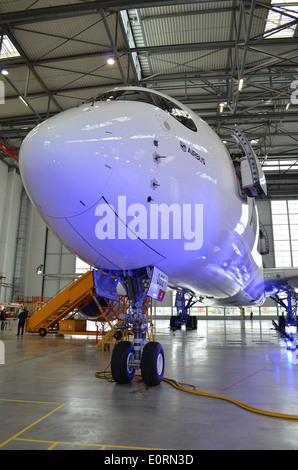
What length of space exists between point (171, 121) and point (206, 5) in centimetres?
1404

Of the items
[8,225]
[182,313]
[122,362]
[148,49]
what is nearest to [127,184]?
[122,362]

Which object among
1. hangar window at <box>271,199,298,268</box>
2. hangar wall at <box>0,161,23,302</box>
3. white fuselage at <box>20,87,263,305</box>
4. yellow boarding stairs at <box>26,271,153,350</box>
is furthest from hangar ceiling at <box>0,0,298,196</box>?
hangar window at <box>271,199,298,268</box>

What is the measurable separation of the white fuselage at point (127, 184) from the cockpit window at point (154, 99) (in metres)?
0.18

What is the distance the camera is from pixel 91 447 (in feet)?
10.4

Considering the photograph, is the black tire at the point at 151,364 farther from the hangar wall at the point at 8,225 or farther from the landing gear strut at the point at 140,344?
the hangar wall at the point at 8,225

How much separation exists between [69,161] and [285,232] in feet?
139

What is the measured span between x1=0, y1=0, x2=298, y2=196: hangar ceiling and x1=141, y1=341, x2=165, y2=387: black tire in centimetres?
1403

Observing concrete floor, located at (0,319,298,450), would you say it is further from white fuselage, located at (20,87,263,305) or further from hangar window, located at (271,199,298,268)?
hangar window, located at (271,199,298,268)

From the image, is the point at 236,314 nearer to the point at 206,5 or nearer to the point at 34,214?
the point at 34,214

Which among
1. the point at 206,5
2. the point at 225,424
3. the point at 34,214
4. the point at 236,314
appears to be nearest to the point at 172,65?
the point at 206,5

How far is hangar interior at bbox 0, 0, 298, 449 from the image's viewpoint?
13.4 ft

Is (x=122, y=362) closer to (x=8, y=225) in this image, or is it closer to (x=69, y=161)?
(x=69, y=161)

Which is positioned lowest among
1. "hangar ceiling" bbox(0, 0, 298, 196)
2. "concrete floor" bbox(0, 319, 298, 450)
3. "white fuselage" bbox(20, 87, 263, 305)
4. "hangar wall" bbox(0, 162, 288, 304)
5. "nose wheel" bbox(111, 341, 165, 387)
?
"concrete floor" bbox(0, 319, 298, 450)

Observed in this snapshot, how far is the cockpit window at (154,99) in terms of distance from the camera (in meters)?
5.30
